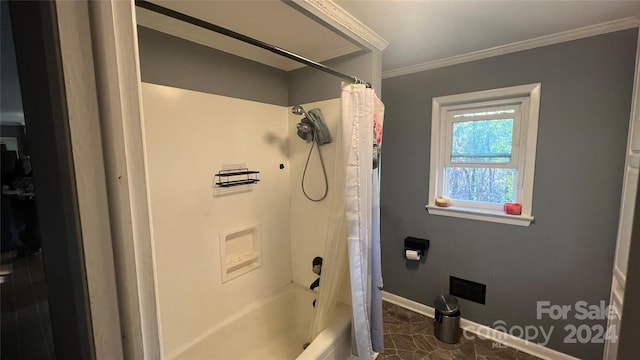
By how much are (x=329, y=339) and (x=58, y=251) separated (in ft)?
5.28

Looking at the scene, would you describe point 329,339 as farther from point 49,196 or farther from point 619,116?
point 619,116

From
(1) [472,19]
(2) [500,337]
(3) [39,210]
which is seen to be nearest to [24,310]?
(3) [39,210]

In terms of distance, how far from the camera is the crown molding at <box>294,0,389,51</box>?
4.29 feet

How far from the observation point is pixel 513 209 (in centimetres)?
200

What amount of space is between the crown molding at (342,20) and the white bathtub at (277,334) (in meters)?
1.89

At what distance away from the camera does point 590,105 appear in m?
1.69

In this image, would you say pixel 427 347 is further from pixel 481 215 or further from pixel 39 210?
pixel 39 210

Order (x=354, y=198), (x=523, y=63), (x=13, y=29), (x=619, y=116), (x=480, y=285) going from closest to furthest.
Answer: (x=13, y=29) < (x=354, y=198) < (x=619, y=116) < (x=523, y=63) < (x=480, y=285)

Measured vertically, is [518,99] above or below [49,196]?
above

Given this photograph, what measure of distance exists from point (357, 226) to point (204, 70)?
4.68 feet

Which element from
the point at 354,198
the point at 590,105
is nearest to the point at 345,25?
the point at 354,198

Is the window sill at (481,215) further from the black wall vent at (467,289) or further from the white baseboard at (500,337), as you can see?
the white baseboard at (500,337)

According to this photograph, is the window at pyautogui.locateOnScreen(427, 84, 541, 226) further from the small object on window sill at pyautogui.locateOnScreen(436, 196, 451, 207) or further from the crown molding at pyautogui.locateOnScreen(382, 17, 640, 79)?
the crown molding at pyautogui.locateOnScreen(382, 17, 640, 79)

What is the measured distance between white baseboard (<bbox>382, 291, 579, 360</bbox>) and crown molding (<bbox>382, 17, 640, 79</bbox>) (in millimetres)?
2264
